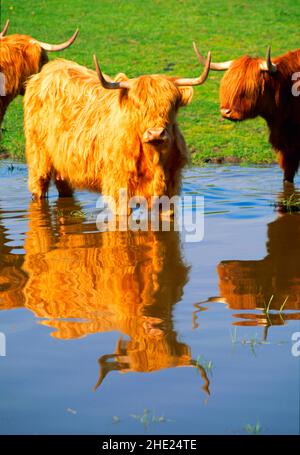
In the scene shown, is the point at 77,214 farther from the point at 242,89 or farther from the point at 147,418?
the point at 147,418

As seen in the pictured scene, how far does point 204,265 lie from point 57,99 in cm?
227

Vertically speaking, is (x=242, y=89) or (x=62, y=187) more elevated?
(x=242, y=89)

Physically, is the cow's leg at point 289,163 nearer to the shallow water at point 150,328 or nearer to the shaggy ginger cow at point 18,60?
the shallow water at point 150,328

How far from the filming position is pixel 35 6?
18.0m

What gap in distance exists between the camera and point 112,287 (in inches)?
150

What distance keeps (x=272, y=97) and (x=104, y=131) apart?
1.68 meters

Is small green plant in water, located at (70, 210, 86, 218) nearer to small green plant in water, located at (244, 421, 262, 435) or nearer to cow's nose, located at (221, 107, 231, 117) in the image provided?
cow's nose, located at (221, 107, 231, 117)

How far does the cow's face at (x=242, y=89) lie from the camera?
651 cm

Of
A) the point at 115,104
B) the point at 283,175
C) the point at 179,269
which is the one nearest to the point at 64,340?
the point at 179,269

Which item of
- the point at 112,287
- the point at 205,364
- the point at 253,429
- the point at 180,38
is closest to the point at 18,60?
the point at 112,287

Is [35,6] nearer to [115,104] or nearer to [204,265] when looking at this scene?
[115,104]

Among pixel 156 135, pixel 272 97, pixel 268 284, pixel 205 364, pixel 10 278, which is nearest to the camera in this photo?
pixel 205 364

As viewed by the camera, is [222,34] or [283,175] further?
[222,34]

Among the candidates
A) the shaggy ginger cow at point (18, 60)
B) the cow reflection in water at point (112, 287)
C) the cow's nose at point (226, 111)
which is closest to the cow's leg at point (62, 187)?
the shaggy ginger cow at point (18, 60)
